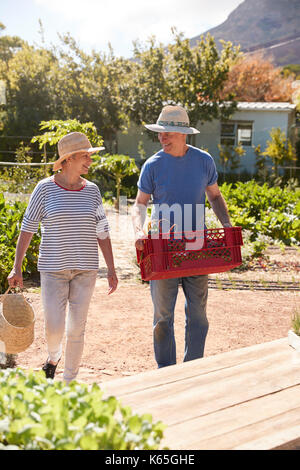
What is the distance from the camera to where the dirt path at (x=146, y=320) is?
4438mm

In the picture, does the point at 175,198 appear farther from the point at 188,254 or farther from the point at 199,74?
the point at 199,74

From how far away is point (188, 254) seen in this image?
3.35 meters

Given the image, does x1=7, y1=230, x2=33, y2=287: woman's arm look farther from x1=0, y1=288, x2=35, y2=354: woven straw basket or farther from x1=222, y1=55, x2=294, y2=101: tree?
x1=222, y1=55, x2=294, y2=101: tree

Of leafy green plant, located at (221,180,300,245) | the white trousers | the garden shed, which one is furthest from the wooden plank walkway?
the garden shed

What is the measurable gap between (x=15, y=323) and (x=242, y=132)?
22.0m

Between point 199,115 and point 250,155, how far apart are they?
3.32 meters

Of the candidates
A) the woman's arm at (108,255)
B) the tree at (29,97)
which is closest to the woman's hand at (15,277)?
the woman's arm at (108,255)

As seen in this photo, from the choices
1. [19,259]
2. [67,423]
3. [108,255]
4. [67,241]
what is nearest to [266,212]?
[108,255]

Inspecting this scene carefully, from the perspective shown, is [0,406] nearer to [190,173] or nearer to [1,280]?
[190,173]

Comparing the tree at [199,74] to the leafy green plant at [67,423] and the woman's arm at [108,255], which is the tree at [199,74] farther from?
the leafy green plant at [67,423]

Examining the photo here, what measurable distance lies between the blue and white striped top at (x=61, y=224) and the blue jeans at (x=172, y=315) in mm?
561
